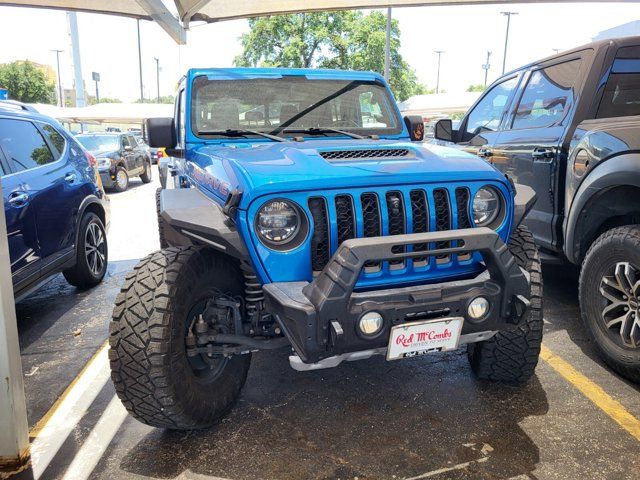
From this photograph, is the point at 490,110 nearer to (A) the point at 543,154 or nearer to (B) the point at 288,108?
(A) the point at 543,154

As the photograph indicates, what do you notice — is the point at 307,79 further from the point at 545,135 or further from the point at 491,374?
the point at 491,374

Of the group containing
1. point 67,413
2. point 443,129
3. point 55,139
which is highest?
point 443,129

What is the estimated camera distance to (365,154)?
280 centimetres

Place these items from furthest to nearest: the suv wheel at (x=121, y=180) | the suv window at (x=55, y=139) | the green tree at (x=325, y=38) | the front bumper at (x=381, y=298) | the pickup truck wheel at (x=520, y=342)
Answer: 1. the green tree at (x=325, y=38)
2. the suv wheel at (x=121, y=180)
3. the suv window at (x=55, y=139)
4. the pickup truck wheel at (x=520, y=342)
5. the front bumper at (x=381, y=298)

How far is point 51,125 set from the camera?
485 centimetres

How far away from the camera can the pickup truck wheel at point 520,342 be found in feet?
9.20

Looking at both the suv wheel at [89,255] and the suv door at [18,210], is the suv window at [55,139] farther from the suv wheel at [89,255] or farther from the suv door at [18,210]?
the suv wheel at [89,255]

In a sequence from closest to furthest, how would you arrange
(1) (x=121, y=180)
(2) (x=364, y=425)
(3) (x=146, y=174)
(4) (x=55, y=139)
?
(2) (x=364, y=425) < (4) (x=55, y=139) < (1) (x=121, y=180) < (3) (x=146, y=174)

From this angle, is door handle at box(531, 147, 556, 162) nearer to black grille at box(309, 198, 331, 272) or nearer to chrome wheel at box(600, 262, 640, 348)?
chrome wheel at box(600, 262, 640, 348)

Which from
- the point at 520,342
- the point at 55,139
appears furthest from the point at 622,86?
the point at 55,139

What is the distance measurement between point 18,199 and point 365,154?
8.69 ft

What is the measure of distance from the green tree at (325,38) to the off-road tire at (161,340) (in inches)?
952

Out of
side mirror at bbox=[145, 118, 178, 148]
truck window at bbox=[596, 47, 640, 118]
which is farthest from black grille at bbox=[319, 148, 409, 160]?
truck window at bbox=[596, 47, 640, 118]

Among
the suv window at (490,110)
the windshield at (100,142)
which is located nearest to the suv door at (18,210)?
the suv window at (490,110)
